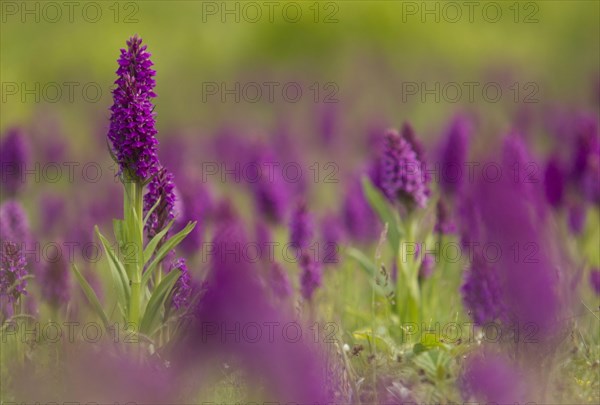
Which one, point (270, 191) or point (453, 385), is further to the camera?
point (270, 191)

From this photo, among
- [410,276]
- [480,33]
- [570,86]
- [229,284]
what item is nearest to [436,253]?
[410,276]

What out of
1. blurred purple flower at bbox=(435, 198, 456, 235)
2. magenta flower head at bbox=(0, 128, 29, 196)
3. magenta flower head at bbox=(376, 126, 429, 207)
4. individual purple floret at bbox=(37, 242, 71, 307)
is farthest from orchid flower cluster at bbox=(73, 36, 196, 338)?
A: magenta flower head at bbox=(0, 128, 29, 196)

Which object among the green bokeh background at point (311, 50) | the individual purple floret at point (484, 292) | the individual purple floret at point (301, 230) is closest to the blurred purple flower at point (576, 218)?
the individual purple floret at point (301, 230)

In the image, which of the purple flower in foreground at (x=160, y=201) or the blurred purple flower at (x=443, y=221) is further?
the blurred purple flower at (x=443, y=221)

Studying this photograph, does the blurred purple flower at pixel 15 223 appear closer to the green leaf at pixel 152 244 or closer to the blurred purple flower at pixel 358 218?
the green leaf at pixel 152 244

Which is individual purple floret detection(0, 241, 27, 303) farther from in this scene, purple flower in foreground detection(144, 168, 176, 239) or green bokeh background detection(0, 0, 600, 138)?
green bokeh background detection(0, 0, 600, 138)

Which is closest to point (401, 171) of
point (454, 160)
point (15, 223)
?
point (454, 160)

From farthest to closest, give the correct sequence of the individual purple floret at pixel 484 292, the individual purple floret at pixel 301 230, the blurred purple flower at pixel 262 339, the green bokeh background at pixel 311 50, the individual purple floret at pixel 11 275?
the green bokeh background at pixel 311 50, the individual purple floret at pixel 301 230, the individual purple floret at pixel 11 275, the individual purple floret at pixel 484 292, the blurred purple flower at pixel 262 339

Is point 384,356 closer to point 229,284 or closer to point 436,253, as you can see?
point 436,253
